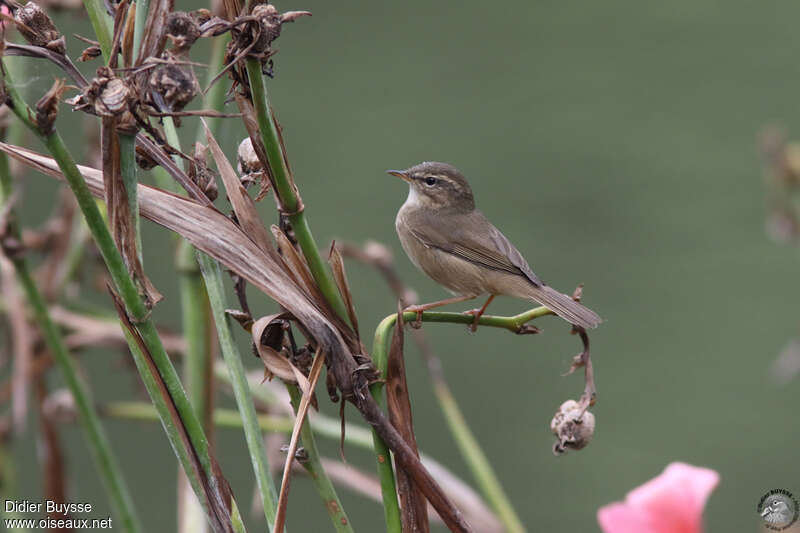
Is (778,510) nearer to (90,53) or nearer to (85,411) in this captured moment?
(90,53)

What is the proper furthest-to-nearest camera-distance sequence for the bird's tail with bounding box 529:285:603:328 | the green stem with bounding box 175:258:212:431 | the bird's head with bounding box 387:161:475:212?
the bird's head with bounding box 387:161:475:212
the bird's tail with bounding box 529:285:603:328
the green stem with bounding box 175:258:212:431

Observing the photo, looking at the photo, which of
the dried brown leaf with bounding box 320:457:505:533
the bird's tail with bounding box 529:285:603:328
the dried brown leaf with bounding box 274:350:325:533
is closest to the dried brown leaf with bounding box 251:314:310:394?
the dried brown leaf with bounding box 274:350:325:533

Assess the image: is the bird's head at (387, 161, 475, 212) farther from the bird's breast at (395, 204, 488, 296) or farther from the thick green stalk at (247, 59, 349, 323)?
the thick green stalk at (247, 59, 349, 323)

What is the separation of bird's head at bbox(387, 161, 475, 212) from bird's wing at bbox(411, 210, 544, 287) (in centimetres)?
10

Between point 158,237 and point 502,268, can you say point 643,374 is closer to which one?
point 158,237

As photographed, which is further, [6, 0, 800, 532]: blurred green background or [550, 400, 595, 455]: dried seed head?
[6, 0, 800, 532]: blurred green background

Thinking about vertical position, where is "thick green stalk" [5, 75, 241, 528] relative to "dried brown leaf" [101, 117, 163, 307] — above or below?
below

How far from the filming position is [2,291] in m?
2.45

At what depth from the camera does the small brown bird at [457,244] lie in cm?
263

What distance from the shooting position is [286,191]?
1.08 m

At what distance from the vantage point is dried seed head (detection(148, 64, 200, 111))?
106 cm

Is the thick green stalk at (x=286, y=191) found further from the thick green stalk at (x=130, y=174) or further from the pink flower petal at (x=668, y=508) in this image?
the pink flower petal at (x=668, y=508)

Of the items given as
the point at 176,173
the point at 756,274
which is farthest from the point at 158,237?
the point at 176,173

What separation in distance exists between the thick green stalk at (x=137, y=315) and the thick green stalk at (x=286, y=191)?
0.56 ft
